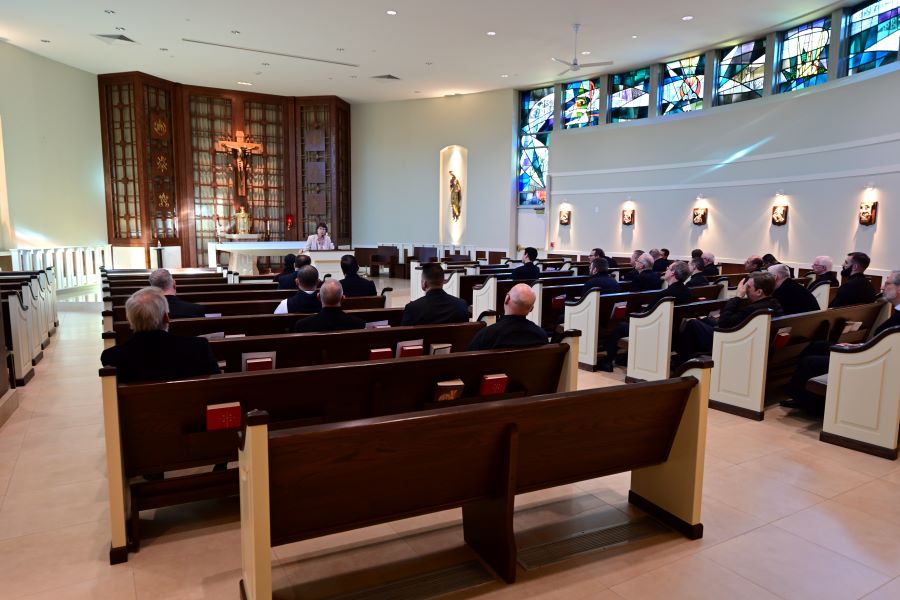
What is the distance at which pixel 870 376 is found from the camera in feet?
11.9

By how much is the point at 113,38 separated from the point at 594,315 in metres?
10.3

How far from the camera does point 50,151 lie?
38.7 ft

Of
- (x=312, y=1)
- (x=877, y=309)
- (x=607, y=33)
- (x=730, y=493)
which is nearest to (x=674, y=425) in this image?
(x=730, y=493)

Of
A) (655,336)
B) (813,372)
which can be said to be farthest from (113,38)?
(813,372)

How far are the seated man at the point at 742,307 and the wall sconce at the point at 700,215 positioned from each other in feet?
23.1

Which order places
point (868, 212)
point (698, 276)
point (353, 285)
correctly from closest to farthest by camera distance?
point (353, 285), point (698, 276), point (868, 212)

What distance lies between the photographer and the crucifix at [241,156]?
14461 millimetres

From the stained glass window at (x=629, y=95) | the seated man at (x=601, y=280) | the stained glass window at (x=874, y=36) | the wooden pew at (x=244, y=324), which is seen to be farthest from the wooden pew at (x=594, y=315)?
the stained glass window at (x=629, y=95)

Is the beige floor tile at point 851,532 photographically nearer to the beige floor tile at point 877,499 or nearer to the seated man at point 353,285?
the beige floor tile at point 877,499

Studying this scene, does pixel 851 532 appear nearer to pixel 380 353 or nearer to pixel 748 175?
pixel 380 353

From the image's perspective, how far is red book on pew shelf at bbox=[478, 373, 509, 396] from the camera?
288 cm

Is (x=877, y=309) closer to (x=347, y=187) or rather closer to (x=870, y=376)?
(x=870, y=376)

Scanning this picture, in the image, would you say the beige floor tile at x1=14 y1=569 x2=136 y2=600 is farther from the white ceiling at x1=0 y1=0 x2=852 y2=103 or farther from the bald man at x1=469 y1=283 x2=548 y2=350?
the white ceiling at x1=0 y1=0 x2=852 y2=103

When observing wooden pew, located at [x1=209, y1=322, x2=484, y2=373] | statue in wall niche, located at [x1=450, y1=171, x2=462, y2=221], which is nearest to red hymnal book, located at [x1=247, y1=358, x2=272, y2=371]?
wooden pew, located at [x1=209, y1=322, x2=484, y2=373]
